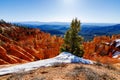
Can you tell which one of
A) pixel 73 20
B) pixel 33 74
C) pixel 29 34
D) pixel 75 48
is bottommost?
pixel 29 34

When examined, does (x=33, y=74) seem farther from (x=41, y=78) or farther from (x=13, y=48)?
(x=13, y=48)

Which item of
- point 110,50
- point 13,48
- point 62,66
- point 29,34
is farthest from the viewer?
point 29,34

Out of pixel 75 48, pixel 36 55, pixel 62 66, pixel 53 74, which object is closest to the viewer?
pixel 53 74

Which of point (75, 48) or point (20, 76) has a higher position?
point (20, 76)

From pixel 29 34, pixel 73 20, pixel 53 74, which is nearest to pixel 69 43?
pixel 73 20

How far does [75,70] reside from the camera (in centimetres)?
1159

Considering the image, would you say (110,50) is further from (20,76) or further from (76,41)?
(20,76)

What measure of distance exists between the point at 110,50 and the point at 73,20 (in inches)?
1824

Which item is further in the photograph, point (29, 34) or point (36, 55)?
point (29, 34)

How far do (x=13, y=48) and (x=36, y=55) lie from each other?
956 cm

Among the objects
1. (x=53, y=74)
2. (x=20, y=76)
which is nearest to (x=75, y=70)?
(x=53, y=74)

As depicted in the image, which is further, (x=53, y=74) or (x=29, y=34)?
(x=29, y=34)

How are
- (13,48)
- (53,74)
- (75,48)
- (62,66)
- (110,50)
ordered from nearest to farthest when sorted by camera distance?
(53,74) < (62,66) < (75,48) < (13,48) < (110,50)

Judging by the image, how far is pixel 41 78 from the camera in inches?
403
